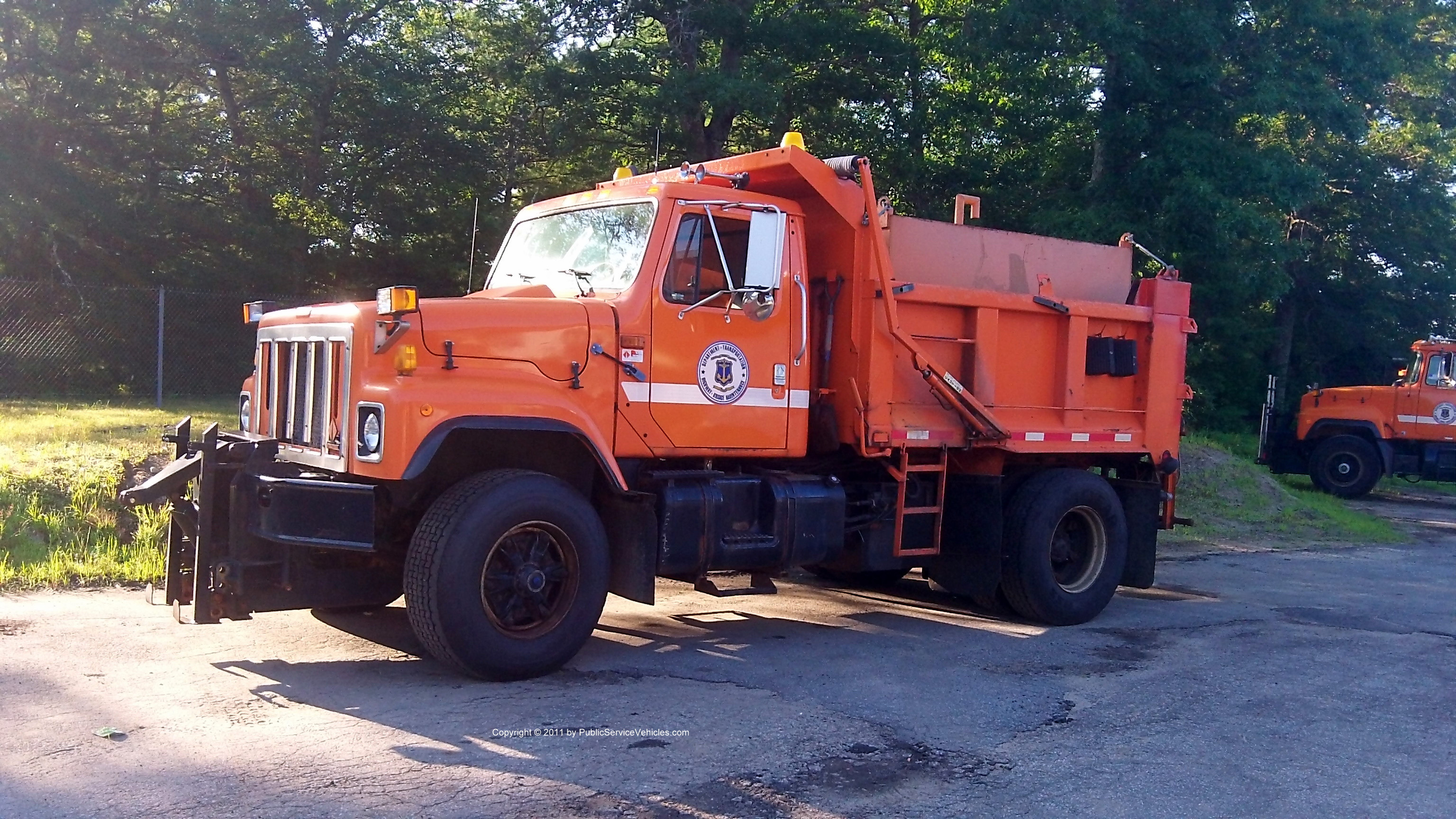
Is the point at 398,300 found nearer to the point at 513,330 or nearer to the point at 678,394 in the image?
the point at 513,330

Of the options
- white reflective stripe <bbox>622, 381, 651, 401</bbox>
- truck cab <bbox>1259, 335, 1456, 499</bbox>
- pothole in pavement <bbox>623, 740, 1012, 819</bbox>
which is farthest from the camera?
truck cab <bbox>1259, 335, 1456, 499</bbox>

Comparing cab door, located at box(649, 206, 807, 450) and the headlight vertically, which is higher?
cab door, located at box(649, 206, 807, 450)

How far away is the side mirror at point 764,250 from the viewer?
737 centimetres

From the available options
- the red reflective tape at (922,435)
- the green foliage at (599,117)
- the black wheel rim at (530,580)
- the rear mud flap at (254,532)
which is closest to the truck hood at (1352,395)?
the green foliage at (599,117)

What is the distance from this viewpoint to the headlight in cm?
602

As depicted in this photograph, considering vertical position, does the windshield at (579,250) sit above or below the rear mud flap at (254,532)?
above

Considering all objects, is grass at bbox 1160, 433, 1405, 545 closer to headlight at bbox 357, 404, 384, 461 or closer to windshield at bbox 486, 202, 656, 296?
windshield at bbox 486, 202, 656, 296

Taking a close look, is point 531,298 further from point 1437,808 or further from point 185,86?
point 185,86

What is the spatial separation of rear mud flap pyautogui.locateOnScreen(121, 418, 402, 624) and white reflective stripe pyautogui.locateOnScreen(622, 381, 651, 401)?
157 centimetres

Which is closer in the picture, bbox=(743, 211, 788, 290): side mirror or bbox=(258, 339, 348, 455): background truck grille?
bbox=(258, 339, 348, 455): background truck grille

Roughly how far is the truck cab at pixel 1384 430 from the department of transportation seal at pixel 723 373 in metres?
17.8

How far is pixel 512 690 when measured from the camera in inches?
246

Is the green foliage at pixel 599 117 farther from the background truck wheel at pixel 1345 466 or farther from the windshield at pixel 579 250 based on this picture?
the windshield at pixel 579 250

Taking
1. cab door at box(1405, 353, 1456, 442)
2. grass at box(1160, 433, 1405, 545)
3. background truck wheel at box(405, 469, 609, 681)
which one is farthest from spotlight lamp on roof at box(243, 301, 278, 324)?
cab door at box(1405, 353, 1456, 442)
